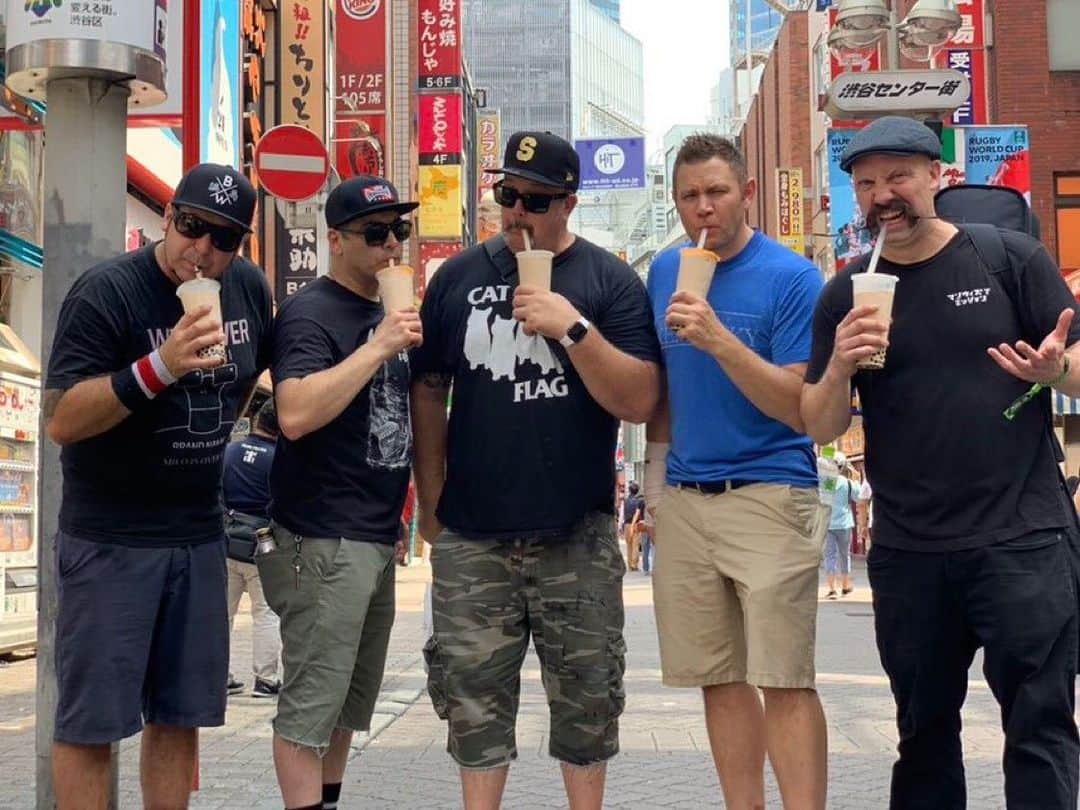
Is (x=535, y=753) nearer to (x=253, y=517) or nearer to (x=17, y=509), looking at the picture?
(x=253, y=517)

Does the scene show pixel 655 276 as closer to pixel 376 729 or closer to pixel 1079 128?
pixel 376 729

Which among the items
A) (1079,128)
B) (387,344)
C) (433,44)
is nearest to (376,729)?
(387,344)

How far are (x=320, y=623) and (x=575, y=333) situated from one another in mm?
1258

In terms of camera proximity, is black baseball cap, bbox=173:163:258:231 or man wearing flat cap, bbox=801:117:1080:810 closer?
man wearing flat cap, bbox=801:117:1080:810

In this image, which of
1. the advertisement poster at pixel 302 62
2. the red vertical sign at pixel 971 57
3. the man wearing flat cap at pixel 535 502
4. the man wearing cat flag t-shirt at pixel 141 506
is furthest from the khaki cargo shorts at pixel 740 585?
the advertisement poster at pixel 302 62

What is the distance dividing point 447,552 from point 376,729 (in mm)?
3950

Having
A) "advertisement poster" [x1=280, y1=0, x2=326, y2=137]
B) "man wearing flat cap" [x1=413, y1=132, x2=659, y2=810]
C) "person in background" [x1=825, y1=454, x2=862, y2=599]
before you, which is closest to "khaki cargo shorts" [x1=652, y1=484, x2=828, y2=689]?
"man wearing flat cap" [x1=413, y1=132, x2=659, y2=810]

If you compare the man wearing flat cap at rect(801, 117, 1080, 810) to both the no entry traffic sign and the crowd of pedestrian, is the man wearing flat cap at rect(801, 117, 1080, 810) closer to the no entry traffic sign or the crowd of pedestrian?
the crowd of pedestrian

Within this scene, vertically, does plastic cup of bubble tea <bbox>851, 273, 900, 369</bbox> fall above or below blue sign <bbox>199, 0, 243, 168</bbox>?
below

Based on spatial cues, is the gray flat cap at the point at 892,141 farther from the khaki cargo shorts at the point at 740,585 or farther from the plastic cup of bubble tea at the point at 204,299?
the plastic cup of bubble tea at the point at 204,299

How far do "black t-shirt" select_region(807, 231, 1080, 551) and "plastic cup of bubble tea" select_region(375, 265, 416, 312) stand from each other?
1.46 meters

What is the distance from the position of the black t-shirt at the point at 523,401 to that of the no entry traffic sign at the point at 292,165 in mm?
6954

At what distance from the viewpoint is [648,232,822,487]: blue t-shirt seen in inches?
186

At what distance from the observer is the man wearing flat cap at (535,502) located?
15.2 ft
